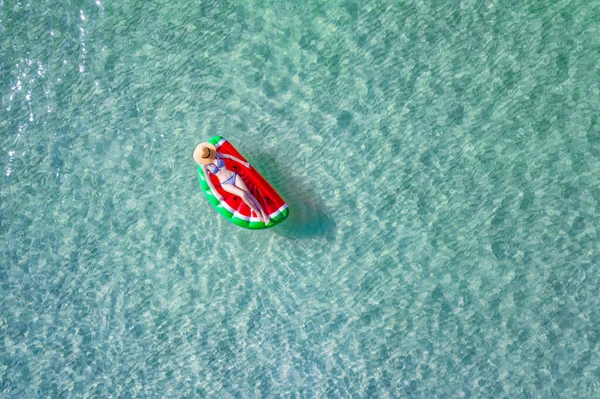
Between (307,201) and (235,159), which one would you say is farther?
(307,201)

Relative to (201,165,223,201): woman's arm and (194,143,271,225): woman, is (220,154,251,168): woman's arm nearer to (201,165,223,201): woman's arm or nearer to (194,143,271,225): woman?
(194,143,271,225): woman

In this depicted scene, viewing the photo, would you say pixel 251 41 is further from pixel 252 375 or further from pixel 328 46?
pixel 252 375

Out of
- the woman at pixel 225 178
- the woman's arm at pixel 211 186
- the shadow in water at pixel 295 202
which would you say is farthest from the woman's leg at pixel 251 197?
the shadow in water at pixel 295 202

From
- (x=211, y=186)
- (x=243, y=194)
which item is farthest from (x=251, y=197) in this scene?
(x=211, y=186)

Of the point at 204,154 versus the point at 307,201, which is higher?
the point at 204,154

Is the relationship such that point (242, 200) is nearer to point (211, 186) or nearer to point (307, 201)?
point (211, 186)

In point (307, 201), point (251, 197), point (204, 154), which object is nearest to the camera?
point (204, 154)

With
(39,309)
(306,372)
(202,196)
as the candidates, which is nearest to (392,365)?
(306,372)
